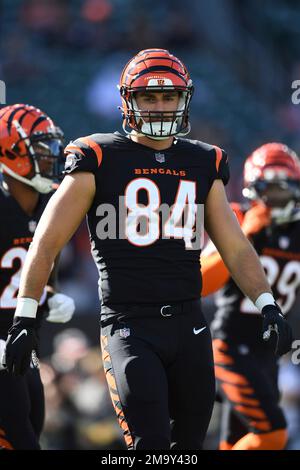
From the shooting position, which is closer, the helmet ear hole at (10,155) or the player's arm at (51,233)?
the player's arm at (51,233)

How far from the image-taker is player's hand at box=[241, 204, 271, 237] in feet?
17.7

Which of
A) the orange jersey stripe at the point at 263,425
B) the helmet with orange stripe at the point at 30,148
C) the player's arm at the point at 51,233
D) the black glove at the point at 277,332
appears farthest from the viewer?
→ the orange jersey stripe at the point at 263,425

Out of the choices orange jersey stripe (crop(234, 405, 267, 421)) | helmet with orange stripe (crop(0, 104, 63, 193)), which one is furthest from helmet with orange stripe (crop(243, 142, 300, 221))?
helmet with orange stripe (crop(0, 104, 63, 193))

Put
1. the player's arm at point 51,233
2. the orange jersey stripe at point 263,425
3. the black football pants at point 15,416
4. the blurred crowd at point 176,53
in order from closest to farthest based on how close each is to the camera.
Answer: the player's arm at point 51,233 < the black football pants at point 15,416 < the orange jersey stripe at point 263,425 < the blurred crowd at point 176,53

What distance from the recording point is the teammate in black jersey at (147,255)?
3666mm

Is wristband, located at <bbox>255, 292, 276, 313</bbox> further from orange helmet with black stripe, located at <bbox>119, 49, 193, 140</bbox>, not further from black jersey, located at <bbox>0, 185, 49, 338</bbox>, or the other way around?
black jersey, located at <bbox>0, 185, 49, 338</bbox>

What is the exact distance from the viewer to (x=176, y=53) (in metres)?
12.6

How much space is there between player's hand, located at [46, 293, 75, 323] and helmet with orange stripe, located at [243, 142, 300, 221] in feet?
4.55

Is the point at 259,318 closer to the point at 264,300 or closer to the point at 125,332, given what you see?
the point at 264,300

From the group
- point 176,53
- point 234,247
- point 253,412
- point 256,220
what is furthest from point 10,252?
point 176,53

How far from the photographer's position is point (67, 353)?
8.01 m

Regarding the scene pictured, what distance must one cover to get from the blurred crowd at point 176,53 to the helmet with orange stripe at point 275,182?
4762mm

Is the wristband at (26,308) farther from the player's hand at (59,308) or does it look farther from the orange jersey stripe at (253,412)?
the orange jersey stripe at (253,412)
